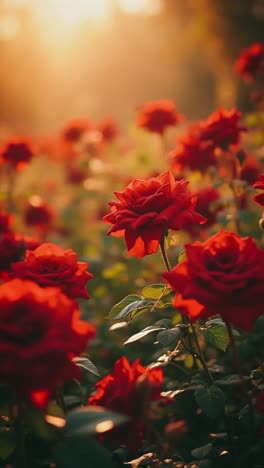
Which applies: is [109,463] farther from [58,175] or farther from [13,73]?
[13,73]

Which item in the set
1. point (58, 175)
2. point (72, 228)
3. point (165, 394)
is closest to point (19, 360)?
point (165, 394)

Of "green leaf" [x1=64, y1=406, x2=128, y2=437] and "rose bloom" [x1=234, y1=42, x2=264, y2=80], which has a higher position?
"rose bloom" [x1=234, y1=42, x2=264, y2=80]

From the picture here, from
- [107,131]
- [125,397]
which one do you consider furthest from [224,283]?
[107,131]

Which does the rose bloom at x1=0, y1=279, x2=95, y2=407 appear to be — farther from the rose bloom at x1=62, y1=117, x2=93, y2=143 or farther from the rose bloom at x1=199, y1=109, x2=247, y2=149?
the rose bloom at x1=62, y1=117, x2=93, y2=143

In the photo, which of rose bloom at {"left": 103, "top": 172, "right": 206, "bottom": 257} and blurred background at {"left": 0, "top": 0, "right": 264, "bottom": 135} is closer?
rose bloom at {"left": 103, "top": 172, "right": 206, "bottom": 257}

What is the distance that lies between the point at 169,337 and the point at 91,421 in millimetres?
363

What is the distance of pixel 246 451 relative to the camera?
3.92 feet

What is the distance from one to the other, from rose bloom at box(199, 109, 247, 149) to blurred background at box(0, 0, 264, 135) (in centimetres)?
1150

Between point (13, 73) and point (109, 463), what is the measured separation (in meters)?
18.3

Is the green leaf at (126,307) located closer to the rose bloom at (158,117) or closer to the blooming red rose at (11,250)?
the blooming red rose at (11,250)

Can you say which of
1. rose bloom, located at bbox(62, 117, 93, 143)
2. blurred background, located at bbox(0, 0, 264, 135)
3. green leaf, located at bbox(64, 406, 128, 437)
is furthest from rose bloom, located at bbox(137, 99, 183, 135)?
blurred background, located at bbox(0, 0, 264, 135)

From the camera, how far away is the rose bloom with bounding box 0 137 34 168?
8.86ft

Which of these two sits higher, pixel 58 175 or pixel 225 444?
pixel 58 175

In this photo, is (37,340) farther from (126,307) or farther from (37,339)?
(126,307)
